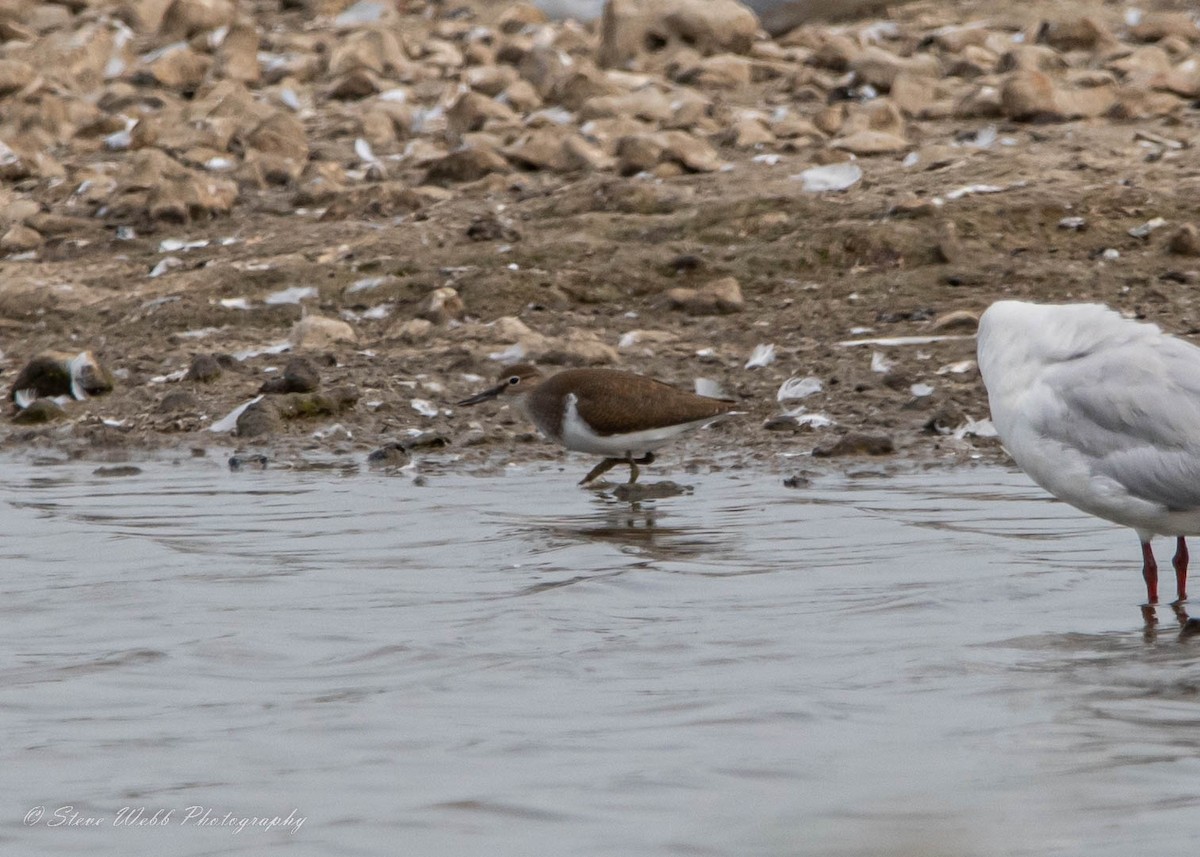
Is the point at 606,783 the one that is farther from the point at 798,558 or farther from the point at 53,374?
the point at 53,374

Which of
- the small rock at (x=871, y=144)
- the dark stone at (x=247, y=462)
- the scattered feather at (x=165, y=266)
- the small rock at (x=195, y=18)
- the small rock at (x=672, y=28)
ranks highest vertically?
the small rock at (x=195, y=18)

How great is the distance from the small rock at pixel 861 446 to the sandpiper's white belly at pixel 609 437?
0.62 metres

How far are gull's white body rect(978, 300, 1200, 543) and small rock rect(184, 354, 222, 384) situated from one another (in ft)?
16.6

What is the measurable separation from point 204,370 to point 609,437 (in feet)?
8.81

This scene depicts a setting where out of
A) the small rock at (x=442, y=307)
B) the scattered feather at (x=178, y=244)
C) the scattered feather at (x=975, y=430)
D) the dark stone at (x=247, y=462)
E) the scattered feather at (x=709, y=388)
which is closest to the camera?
the scattered feather at (x=975, y=430)

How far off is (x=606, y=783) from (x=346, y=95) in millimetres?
10260

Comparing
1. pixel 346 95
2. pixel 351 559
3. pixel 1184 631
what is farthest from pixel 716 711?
pixel 346 95

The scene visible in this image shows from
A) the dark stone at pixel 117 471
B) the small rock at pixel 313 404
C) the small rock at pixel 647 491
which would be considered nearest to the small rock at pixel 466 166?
the small rock at pixel 313 404

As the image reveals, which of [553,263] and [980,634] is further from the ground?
[553,263]

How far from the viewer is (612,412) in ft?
27.2

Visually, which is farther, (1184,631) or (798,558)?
(798,558)

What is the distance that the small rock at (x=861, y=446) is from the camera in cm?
864

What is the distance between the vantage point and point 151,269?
36.5 ft

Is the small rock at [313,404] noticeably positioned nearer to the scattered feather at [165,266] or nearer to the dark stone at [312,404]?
the dark stone at [312,404]
